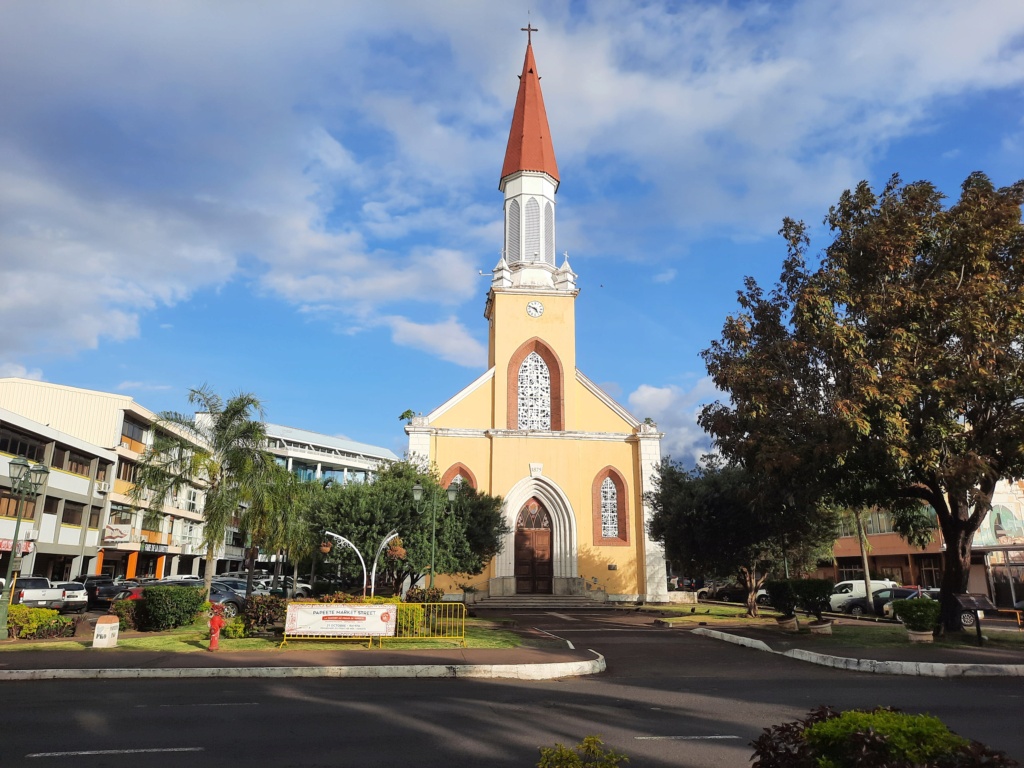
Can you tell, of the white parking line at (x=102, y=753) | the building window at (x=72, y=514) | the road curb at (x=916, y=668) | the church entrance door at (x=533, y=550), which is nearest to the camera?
the white parking line at (x=102, y=753)

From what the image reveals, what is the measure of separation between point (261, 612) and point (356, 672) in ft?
18.0

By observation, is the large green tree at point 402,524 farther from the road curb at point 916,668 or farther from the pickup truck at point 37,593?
the road curb at point 916,668

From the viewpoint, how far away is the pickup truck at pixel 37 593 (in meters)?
25.0

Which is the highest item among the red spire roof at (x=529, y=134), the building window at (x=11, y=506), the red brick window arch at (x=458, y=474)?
the red spire roof at (x=529, y=134)

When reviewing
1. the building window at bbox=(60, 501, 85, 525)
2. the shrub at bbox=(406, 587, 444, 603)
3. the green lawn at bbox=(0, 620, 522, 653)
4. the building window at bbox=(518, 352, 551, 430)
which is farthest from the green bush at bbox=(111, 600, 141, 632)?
the building window at bbox=(60, 501, 85, 525)

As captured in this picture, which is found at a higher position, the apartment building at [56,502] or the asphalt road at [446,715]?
the apartment building at [56,502]

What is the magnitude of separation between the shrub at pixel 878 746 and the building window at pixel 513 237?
31776 mm

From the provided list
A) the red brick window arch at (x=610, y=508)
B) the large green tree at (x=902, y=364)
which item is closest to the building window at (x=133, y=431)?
the red brick window arch at (x=610, y=508)

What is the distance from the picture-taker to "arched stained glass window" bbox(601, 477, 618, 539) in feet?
104

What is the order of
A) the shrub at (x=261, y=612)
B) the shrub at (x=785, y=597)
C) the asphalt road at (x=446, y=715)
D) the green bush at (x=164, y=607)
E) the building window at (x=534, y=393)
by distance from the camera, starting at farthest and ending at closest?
the building window at (x=534, y=393)
the shrub at (x=785, y=597)
the green bush at (x=164, y=607)
the shrub at (x=261, y=612)
the asphalt road at (x=446, y=715)

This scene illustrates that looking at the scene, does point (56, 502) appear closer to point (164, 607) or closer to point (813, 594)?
point (164, 607)

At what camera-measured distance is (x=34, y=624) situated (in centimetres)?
1698

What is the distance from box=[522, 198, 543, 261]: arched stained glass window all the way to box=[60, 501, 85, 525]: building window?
26468 millimetres

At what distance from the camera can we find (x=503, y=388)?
107 feet
